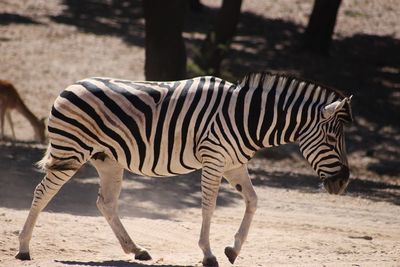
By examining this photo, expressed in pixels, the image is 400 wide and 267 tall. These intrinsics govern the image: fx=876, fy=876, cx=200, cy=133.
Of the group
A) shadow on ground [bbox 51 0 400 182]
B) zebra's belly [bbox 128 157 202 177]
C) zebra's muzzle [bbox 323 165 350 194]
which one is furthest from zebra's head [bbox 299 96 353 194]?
shadow on ground [bbox 51 0 400 182]

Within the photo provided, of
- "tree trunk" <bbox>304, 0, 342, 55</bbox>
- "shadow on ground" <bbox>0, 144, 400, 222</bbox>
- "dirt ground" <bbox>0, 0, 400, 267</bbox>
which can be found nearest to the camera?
"dirt ground" <bbox>0, 0, 400, 267</bbox>

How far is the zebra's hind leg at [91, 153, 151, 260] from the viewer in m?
9.12

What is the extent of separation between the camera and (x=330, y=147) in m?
8.70

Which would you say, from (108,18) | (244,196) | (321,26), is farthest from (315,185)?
(108,18)

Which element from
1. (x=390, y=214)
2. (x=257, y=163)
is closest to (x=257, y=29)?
(x=257, y=163)

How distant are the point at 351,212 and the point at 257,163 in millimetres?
5607

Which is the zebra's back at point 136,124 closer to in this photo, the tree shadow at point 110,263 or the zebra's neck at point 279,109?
the zebra's neck at point 279,109

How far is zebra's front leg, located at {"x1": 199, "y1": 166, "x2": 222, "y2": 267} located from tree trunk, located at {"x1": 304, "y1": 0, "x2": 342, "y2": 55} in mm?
18389

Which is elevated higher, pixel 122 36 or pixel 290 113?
pixel 290 113

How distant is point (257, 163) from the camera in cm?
1877

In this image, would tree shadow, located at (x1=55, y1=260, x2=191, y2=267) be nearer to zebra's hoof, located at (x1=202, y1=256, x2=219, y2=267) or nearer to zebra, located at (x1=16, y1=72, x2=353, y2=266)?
zebra, located at (x1=16, y1=72, x2=353, y2=266)

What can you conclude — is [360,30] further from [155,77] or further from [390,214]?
[390,214]

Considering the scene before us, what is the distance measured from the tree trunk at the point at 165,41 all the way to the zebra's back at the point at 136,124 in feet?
30.8

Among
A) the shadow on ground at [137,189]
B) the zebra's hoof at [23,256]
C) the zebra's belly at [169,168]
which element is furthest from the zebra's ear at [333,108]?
the shadow on ground at [137,189]
